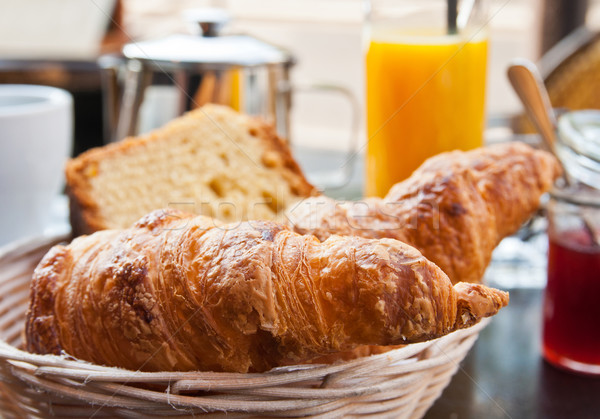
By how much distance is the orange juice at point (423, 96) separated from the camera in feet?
3.50

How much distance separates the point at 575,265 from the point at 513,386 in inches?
7.3

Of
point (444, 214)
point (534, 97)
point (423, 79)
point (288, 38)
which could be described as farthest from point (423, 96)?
point (288, 38)

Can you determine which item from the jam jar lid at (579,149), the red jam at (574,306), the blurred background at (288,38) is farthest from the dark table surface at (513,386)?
the blurred background at (288,38)

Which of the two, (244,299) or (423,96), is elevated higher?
(423,96)

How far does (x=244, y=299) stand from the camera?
0.60 metres

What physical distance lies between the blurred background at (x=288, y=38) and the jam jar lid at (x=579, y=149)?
234 millimetres

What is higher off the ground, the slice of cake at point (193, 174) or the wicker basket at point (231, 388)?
the slice of cake at point (193, 174)

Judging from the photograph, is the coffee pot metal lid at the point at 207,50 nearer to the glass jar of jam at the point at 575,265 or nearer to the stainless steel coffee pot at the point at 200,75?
the stainless steel coffee pot at the point at 200,75

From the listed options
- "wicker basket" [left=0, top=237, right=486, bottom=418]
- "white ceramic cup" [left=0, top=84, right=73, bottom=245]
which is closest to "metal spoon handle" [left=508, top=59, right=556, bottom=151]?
"wicker basket" [left=0, top=237, right=486, bottom=418]

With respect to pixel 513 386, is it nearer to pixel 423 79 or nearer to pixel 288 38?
pixel 423 79

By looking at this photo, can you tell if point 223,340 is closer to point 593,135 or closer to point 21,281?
point 21,281

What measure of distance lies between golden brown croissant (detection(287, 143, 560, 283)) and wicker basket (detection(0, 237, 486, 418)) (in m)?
0.12

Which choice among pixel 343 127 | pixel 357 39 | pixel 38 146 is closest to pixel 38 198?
pixel 38 146

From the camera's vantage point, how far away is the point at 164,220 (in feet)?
2.35
